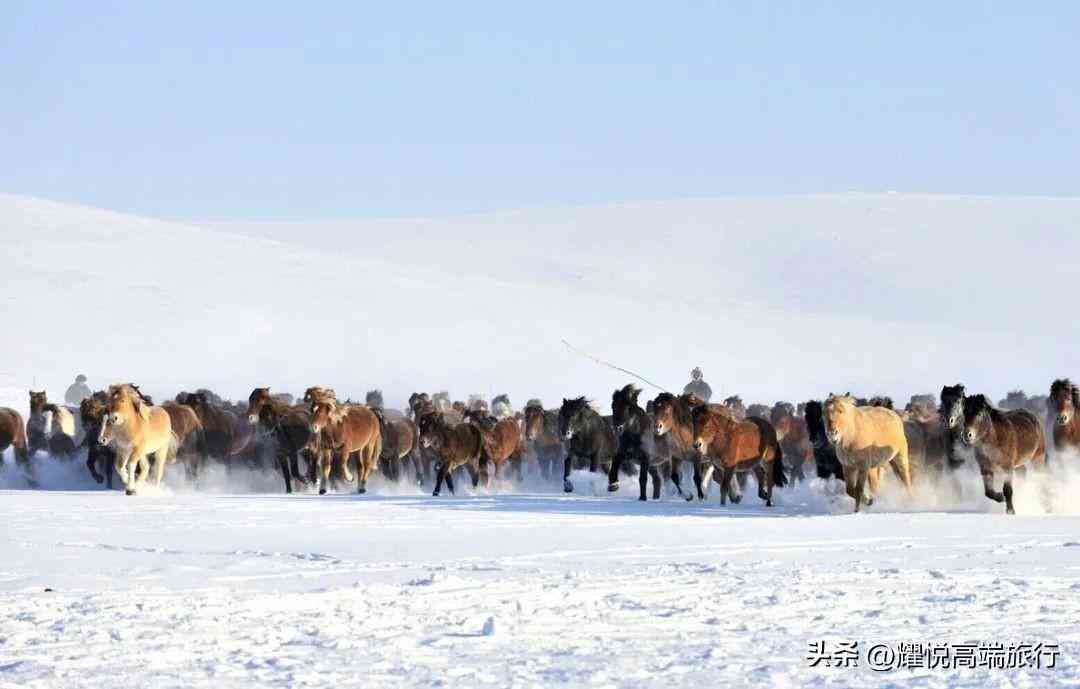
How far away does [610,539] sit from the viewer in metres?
16.5

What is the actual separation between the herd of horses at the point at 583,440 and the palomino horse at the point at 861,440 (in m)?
0.02

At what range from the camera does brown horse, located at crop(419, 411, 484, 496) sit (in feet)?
81.7

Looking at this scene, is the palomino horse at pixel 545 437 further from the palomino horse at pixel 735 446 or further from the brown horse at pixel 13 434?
the palomino horse at pixel 735 446

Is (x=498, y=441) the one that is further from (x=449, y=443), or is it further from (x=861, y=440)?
(x=861, y=440)

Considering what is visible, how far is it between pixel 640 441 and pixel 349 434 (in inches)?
167

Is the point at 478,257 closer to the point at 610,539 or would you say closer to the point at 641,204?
the point at 641,204

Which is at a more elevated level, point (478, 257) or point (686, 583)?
point (478, 257)

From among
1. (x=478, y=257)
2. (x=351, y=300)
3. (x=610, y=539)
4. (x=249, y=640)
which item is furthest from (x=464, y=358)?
(x=249, y=640)

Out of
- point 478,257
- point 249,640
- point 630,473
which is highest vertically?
point 478,257

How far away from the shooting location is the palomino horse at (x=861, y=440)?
64.9ft

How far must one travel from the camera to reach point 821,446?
21.5 m

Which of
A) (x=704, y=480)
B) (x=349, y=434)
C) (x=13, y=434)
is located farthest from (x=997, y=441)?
(x=13, y=434)

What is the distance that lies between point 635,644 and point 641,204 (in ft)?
369

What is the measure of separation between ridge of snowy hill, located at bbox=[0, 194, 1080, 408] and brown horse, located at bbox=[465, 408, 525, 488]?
23.0 metres
